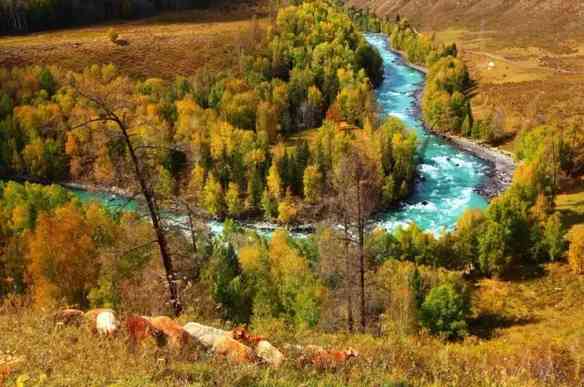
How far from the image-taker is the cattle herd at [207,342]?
48.4 ft

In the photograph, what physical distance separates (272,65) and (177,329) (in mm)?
124979

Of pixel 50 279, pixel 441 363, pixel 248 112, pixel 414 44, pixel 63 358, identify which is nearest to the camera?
pixel 63 358

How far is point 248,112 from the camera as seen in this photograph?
109375 mm

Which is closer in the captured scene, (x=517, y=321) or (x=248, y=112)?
(x=517, y=321)

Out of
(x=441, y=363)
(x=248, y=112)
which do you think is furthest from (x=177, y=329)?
(x=248, y=112)

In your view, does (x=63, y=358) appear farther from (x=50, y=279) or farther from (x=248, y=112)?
(x=248, y=112)

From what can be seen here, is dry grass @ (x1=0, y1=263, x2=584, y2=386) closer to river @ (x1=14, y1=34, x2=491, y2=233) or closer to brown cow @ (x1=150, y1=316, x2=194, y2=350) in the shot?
brown cow @ (x1=150, y1=316, x2=194, y2=350)

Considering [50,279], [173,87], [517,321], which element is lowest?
[517,321]

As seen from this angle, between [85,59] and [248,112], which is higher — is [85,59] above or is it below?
above

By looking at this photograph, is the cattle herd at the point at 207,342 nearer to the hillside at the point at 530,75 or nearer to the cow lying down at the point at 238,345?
the cow lying down at the point at 238,345

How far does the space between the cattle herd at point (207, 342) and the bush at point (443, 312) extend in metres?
39.8

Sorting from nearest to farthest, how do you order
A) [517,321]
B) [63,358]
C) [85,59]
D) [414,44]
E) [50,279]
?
[63,358], [50,279], [517,321], [85,59], [414,44]

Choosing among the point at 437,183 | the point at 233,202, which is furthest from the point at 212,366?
the point at 437,183

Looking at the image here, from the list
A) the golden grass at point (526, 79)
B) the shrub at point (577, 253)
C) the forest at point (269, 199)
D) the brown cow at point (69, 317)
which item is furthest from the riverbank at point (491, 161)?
the brown cow at point (69, 317)
